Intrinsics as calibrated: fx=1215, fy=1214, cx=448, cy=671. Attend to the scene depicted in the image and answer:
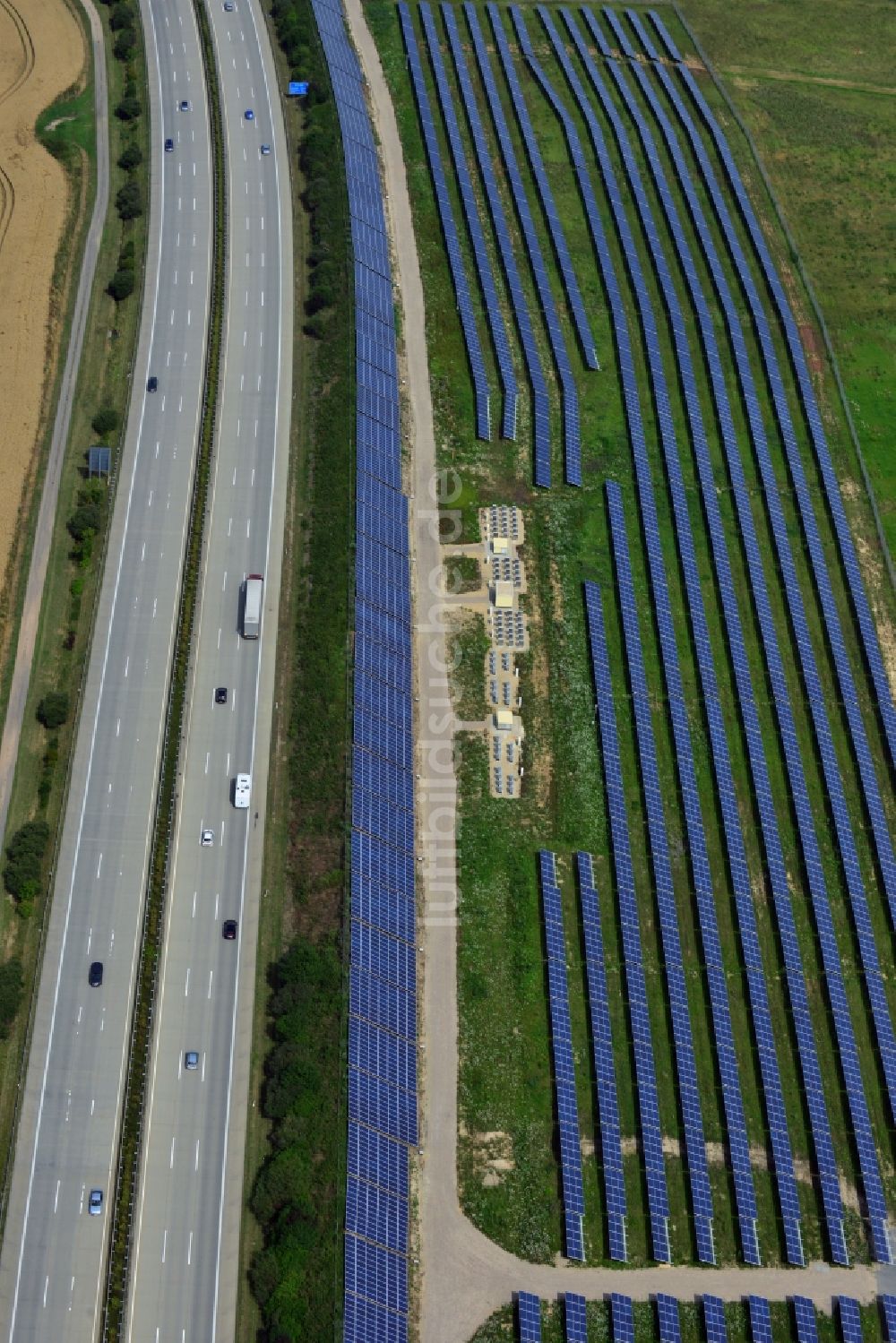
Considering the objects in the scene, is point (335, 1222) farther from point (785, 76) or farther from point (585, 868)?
point (785, 76)

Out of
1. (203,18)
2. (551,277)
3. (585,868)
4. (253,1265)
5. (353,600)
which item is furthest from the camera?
(203,18)

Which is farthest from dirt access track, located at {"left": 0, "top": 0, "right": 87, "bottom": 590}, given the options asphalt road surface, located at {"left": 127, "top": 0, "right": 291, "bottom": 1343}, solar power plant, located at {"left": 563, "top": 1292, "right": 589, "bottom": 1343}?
solar power plant, located at {"left": 563, "top": 1292, "right": 589, "bottom": 1343}

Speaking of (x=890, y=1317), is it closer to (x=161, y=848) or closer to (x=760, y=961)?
(x=760, y=961)

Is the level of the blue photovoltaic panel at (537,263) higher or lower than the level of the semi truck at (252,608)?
higher

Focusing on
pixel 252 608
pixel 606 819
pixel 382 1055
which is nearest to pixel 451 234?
pixel 252 608

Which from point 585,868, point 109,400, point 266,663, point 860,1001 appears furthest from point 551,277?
point 860,1001

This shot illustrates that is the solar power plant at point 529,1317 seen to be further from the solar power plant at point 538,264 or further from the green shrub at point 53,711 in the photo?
the solar power plant at point 538,264

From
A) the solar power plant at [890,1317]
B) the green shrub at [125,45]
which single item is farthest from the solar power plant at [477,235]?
the solar power plant at [890,1317]
